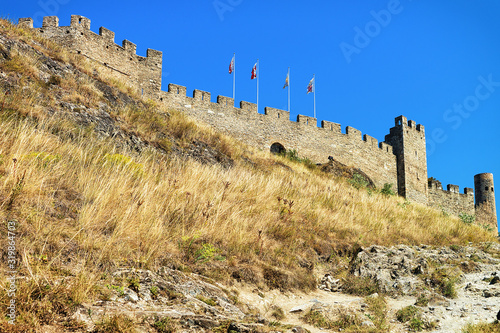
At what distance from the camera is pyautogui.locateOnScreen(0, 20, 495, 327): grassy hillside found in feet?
11.1

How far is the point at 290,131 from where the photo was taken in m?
26.6

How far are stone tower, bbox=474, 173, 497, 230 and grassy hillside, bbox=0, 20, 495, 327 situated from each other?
2744cm

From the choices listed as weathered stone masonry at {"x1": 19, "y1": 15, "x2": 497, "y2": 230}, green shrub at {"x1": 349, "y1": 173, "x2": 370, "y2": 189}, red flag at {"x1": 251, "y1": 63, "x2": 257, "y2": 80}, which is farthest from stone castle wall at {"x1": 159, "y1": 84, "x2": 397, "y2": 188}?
green shrub at {"x1": 349, "y1": 173, "x2": 370, "y2": 189}

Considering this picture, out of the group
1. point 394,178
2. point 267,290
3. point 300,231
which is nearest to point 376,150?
point 394,178

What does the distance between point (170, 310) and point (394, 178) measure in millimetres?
30606

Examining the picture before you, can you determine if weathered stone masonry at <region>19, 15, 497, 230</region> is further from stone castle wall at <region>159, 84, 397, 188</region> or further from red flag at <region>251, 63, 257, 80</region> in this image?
red flag at <region>251, 63, 257, 80</region>

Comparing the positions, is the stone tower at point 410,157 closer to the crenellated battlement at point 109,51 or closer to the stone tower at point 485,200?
the stone tower at point 485,200

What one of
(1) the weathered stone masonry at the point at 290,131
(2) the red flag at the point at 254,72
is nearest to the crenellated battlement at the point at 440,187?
(1) the weathered stone masonry at the point at 290,131

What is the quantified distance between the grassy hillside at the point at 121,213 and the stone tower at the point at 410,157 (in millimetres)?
20747

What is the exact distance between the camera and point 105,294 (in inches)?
122

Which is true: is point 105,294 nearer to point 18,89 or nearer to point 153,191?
point 153,191

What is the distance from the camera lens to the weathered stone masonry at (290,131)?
65.6ft

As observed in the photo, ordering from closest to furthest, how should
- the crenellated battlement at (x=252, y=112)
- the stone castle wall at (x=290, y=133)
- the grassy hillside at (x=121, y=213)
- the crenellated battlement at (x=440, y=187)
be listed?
the grassy hillside at (x=121, y=213) < the crenellated battlement at (x=252, y=112) < the stone castle wall at (x=290, y=133) < the crenellated battlement at (x=440, y=187)

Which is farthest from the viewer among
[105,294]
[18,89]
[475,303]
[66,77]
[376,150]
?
[376,150]
